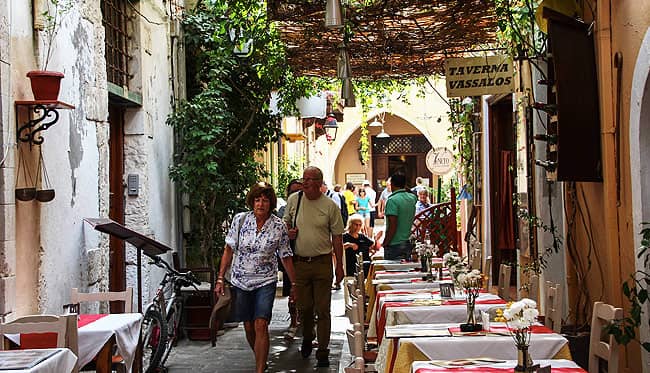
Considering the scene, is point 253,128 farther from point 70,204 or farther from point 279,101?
point 70,204

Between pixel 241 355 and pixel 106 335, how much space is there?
3.59m

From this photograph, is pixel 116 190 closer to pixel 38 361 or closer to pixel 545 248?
pixel 545 248

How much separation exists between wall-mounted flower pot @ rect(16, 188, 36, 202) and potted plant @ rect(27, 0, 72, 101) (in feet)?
2.05

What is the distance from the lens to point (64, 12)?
24.1ft

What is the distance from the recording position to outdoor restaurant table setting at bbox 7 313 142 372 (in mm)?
5695

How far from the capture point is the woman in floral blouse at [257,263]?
7.69 metres

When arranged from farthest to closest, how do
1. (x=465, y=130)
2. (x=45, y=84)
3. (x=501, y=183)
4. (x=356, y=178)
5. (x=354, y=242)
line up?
(x=356, y=178)
(x=465, y=130)
(x=354, y=242)
(x=501, y=183)
(x=45, y=84)

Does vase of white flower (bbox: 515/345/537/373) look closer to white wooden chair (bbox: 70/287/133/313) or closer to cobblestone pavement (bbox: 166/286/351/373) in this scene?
white wooden chair (bbox: 70/287/133/313)

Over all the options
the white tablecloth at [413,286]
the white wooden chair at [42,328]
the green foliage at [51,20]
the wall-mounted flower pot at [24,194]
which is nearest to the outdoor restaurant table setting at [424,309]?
the white tablecloth at [413,286]

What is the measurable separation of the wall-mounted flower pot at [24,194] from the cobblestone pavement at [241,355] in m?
2.64

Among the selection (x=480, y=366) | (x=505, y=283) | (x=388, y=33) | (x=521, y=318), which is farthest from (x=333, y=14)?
(x=521, y=318)

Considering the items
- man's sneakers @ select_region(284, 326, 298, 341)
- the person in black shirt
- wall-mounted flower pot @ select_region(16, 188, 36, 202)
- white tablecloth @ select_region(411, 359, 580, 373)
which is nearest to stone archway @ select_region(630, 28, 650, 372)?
white tablecloth @ select_region(411, 359, 580, 373)

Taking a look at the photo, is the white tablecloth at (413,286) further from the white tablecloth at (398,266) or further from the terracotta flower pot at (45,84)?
the terracotta flower pot at (45,84)

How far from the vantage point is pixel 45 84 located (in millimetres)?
6387
